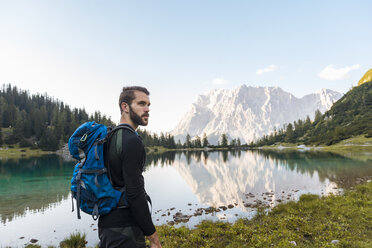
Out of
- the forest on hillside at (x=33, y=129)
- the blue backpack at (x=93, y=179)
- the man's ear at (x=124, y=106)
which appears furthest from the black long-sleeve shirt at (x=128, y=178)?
the forest on hillside at (x=33, y=129)

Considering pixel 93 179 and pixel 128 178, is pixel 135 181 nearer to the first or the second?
pixel 128 178

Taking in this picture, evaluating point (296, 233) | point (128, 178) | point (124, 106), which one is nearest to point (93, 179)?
point (128, 178)

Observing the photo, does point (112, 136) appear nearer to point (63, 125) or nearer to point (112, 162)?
point (112, 162)

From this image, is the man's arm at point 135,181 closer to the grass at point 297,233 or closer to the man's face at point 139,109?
the man's face at point 139,109

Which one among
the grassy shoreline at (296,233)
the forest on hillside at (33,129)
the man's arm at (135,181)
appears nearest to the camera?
the man's arm at (135,181)

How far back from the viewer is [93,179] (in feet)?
10.7

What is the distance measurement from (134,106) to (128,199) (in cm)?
168

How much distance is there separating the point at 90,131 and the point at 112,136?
47 centimetres

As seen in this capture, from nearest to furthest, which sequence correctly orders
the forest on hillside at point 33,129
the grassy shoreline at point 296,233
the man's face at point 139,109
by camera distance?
the man's face at point 139,109 < the grassy shoreline at point 296,233 < the forest on hillside at point 33,129

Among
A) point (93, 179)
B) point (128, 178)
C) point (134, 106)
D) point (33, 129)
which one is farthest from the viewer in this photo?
point (33, 129)

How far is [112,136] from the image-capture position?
337 centimetres

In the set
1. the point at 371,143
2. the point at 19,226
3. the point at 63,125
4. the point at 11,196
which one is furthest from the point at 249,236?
the point at 63,125

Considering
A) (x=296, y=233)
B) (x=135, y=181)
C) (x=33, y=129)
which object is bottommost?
(x=296, y=233)

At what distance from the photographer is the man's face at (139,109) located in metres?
3.72
